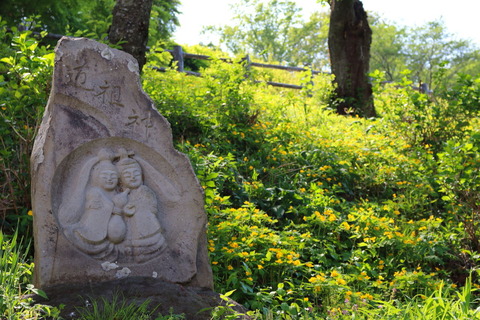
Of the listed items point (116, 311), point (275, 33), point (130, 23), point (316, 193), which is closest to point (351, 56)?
point (130, 23)

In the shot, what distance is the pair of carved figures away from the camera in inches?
143

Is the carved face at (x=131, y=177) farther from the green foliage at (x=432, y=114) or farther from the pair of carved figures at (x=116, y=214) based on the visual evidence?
the green foliage at (x=432, y=114)

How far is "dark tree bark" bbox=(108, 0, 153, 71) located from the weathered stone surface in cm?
387

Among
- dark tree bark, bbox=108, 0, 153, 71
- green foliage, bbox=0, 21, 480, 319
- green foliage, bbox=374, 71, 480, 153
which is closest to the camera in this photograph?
green foliage, bbox=0, 21, 480, 319

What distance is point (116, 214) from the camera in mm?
3732

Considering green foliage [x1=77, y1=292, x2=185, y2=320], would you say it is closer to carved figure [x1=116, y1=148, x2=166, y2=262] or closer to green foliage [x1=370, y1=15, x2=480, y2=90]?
carved figure [x1=116, y1=148, x2=166, y2=262]

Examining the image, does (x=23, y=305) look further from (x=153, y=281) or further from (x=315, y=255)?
(x=315, y=255)

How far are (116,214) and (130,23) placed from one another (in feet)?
12.0

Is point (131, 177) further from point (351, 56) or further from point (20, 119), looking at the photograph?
point (351, 56)

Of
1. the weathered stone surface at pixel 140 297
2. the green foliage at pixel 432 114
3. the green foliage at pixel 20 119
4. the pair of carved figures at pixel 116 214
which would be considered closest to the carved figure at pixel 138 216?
the pair of carved figures at pixel 116 214

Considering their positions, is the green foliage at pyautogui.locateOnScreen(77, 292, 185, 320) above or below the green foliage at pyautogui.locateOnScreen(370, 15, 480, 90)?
below

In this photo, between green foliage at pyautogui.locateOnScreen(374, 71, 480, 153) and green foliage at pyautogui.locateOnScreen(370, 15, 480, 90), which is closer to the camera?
green foliage at pyautogui.locateOnScreen(374, 71, 480, 153)

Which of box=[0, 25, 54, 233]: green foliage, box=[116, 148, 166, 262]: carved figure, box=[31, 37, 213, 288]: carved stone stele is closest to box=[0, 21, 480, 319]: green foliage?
box=[0, 25, 54, 233]: green foliage

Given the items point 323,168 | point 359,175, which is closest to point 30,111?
point 323,168
